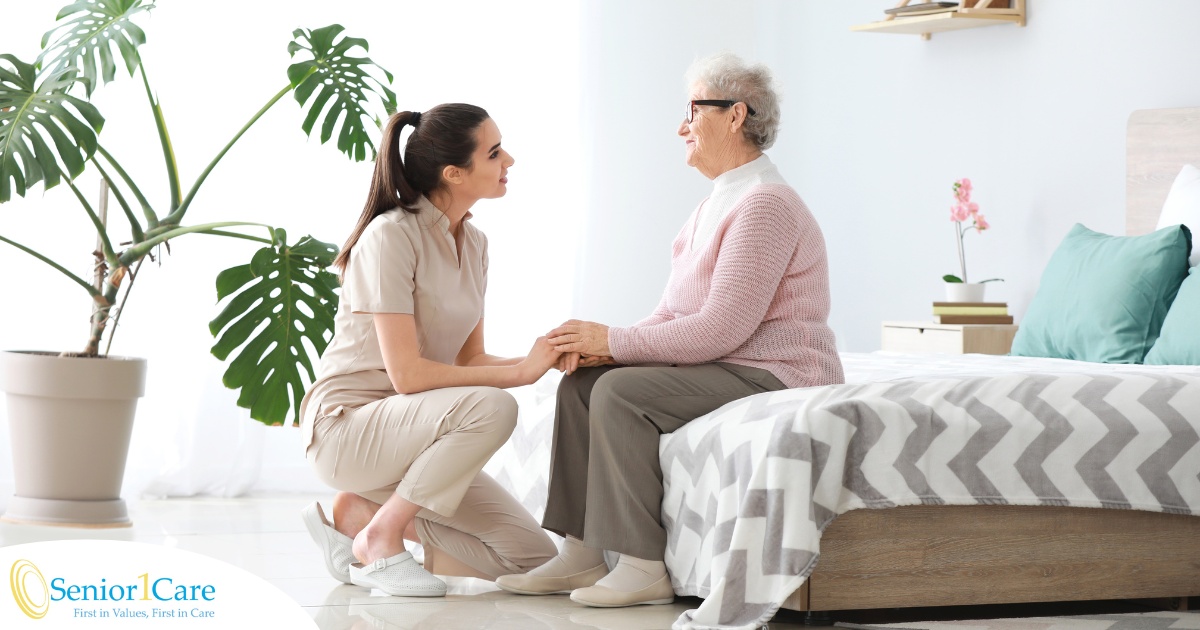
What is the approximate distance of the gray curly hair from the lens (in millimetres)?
2531

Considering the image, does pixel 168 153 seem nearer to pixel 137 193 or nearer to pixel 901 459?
pixel 137 193

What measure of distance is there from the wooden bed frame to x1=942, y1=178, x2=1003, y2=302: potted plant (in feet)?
6.60

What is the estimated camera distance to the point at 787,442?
1.99 meters

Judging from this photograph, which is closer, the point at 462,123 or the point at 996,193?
the point at 462,123

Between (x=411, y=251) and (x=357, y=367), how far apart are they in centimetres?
25

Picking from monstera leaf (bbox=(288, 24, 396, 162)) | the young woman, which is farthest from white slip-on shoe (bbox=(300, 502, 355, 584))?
monstera leaf (bbox=(288, 24, 396, 162))

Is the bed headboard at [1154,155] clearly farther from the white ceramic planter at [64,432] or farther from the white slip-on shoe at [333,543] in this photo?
the white ceramic planter at [64,432]

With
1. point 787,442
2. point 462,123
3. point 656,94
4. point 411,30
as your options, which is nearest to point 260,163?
point 411,30

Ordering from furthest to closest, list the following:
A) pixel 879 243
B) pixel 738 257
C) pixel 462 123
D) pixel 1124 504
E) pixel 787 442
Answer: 1. pixel 879 243
2. pixel 462 123
3. pixel 738 257
4. pixel 1124 504
5. pixel 787 442

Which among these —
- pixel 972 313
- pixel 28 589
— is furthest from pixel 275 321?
pixel 972 313

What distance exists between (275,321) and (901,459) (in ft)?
6.27

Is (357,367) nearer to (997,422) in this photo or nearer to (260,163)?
(997,422)

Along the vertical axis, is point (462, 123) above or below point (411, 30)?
below

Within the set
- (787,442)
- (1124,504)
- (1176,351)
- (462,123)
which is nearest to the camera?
(787,442)
